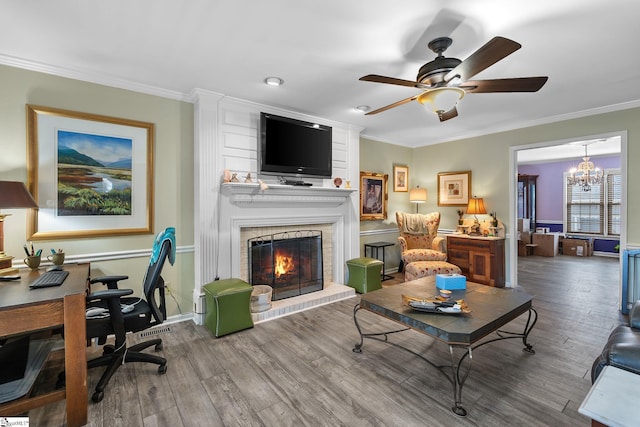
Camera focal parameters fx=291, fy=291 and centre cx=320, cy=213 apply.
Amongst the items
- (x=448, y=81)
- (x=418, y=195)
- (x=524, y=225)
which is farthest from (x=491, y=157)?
(x=524, y=225)

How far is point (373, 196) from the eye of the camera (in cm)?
504

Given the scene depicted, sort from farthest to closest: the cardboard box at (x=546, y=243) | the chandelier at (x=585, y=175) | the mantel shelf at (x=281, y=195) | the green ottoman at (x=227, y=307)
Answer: the cardboard box at (x=546, y=243) < the chandelier at (x=585, y=175) < the mantel shelf at (x=281, y=195) < the green ottoman at (x=227, y=307)

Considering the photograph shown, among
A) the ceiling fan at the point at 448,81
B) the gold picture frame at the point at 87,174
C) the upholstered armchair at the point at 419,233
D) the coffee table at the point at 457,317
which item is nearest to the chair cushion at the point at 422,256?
the upholstered armchair at the point at 419,233

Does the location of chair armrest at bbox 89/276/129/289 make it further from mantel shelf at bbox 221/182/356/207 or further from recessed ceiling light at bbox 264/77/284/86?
recessed ceiling light at bbox 264/77/284/86

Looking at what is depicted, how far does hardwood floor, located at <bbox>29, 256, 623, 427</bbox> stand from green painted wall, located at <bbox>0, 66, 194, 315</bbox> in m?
0.69

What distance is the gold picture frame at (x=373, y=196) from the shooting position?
490 cm

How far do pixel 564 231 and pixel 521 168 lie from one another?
2010mm

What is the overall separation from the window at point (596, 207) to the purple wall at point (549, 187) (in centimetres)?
19

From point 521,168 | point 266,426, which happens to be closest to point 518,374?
point 266,426

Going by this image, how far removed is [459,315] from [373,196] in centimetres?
316

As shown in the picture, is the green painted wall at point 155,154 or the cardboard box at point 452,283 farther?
the cardboard box at point 452,283

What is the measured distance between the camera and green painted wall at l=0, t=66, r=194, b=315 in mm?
2422

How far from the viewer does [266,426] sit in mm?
1676

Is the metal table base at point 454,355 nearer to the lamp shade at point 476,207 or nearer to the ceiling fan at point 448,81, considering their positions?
the ceiling fan at point 448,81
